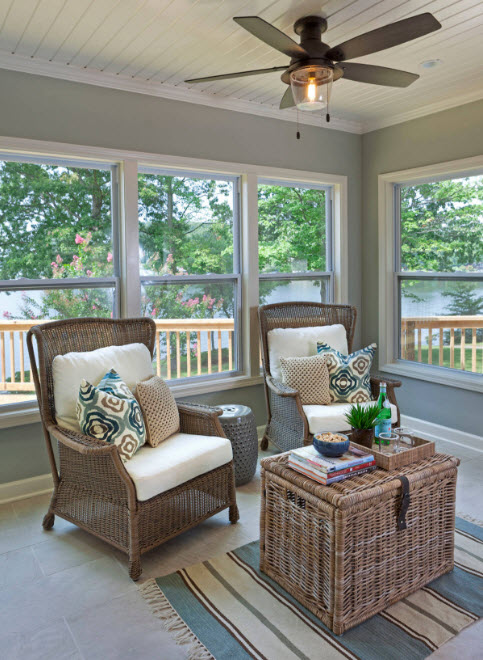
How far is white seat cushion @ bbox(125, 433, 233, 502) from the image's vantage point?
2314mm

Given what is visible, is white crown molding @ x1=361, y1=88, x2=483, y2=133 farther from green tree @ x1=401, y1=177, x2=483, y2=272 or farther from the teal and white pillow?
the teal and white pillow

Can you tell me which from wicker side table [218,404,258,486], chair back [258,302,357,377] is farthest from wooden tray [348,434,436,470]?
chair back [258,302,357,377]

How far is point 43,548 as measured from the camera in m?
2.56

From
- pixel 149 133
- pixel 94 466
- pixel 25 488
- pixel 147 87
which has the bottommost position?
pixel 25 488

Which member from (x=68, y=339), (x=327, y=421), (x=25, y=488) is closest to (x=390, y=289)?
(x=327, y=421)

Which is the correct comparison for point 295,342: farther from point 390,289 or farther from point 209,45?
point 209,45

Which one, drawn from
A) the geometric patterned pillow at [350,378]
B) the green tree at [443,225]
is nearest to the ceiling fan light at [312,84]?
the geometric patterned pillow at [350,378]

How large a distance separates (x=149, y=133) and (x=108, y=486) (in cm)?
231

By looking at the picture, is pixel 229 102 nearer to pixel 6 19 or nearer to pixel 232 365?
pixel 6 19

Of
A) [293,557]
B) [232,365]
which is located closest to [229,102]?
[232,365]

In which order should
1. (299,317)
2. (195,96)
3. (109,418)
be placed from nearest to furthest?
→ (109,418) < (195,96) < (299,317)

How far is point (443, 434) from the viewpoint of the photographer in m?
4.06

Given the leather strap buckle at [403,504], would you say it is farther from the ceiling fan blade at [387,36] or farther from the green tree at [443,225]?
the green tree at [443,225]

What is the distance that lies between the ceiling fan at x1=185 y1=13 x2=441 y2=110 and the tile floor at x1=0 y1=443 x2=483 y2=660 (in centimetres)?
224
